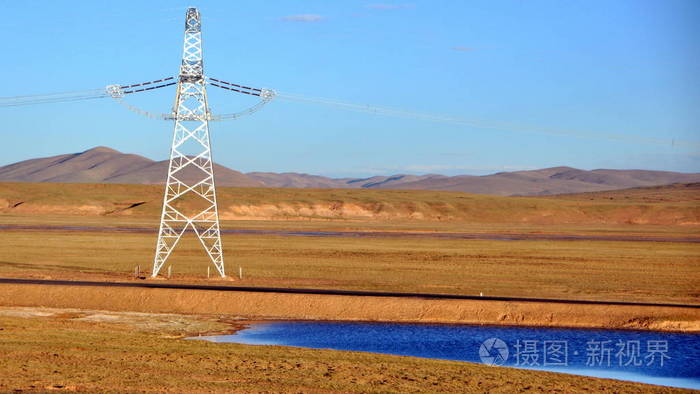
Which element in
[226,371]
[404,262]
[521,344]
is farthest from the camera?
[404,262]

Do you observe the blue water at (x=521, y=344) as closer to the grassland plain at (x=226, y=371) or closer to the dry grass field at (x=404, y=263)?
the grassland plain at (x=226, y=371)

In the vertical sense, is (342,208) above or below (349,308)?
above

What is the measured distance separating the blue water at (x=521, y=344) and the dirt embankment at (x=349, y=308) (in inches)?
40.6

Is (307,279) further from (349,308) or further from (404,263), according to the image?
(404,263)

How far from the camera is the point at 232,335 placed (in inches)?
1280

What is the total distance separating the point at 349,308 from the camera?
37.2 meters

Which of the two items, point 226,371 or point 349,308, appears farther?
point 349,308

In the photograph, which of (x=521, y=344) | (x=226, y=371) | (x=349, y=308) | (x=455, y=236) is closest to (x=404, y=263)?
(x=349, y=308)

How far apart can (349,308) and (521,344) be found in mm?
8784

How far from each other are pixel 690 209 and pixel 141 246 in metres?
104

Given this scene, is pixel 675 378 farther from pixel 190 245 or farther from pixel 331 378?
pixel 190 245

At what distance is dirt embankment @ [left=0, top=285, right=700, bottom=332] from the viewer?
35.6 metres

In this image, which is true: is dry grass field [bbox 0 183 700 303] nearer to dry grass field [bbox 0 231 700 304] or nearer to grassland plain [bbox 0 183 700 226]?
dry grass field [bbox 0 231 700 304]

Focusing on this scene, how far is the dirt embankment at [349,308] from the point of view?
35562 millimetres
